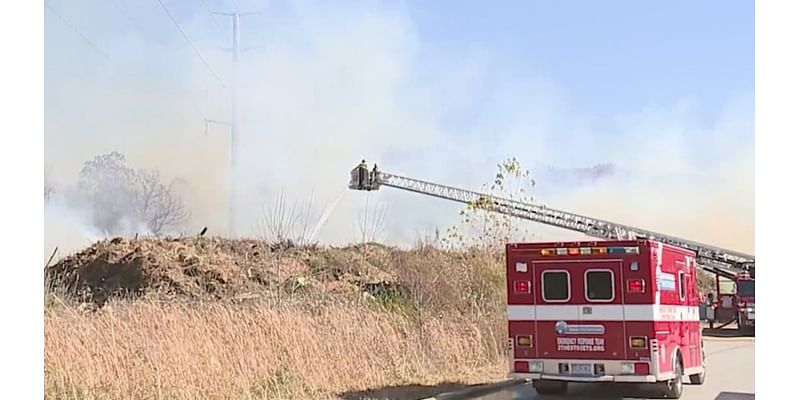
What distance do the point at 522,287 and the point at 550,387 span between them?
3.86ft

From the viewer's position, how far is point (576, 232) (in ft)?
33.6

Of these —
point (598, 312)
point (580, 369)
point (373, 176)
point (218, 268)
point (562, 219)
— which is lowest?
point (580, 369)

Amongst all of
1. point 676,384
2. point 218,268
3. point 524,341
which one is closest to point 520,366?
point 524,341

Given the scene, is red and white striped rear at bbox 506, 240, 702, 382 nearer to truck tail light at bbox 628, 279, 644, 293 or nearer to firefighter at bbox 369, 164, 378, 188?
truck tail light at bbox 628, 279, 644, 293

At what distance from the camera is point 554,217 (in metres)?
10.4

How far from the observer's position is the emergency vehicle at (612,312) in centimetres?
827

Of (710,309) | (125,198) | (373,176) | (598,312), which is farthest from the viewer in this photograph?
(710,309)

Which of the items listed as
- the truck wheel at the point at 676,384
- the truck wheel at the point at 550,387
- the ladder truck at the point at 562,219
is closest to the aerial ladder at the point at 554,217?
the ladder truck at the point at 562,219

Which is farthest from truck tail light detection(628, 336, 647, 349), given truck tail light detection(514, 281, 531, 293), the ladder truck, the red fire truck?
the red fire truck

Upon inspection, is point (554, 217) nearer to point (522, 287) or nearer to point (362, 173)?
point (522, 287)

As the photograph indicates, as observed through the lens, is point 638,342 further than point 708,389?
No

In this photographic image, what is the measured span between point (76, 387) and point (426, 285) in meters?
4.71
